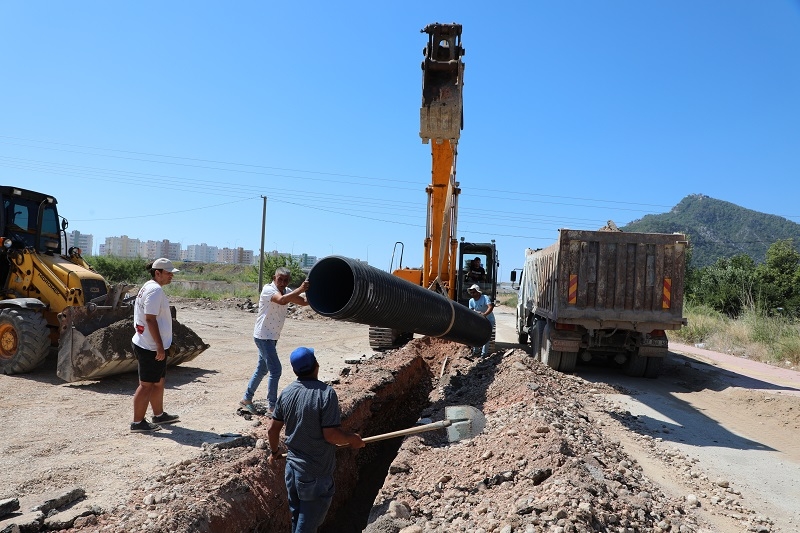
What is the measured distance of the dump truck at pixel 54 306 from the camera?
740cm

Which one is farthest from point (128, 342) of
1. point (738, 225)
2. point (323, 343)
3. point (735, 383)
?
point (738, 225)

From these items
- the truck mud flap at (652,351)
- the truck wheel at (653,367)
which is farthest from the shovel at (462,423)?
the truck wheel at (653,367)

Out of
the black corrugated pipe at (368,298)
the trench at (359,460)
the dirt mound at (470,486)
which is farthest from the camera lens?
the black corrugated pipe at (368,298)

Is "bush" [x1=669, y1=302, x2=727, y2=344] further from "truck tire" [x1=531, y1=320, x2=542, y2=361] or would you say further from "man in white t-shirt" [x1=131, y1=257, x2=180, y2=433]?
"man in white t-shirt" [x1=131, y1=257, x2=180, y2=433]

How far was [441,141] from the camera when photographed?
9.48 metres

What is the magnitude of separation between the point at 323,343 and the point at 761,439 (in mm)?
10466

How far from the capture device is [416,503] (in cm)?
440

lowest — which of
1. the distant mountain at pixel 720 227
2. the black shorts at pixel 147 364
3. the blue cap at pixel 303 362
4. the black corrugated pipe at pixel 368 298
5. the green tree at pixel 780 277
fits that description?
→ the black shorts at pixel 147 364

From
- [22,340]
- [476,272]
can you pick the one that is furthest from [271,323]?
[476,272]

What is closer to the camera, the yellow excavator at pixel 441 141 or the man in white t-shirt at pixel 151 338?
the man in white t-shirt at pixel 151 338

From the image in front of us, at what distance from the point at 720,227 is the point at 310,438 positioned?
5034 inches

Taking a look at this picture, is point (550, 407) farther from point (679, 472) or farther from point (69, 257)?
point (69, 257)

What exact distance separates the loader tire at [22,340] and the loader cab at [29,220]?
4.36 feet

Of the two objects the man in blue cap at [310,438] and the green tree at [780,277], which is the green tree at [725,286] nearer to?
the green tree at [780,277]
